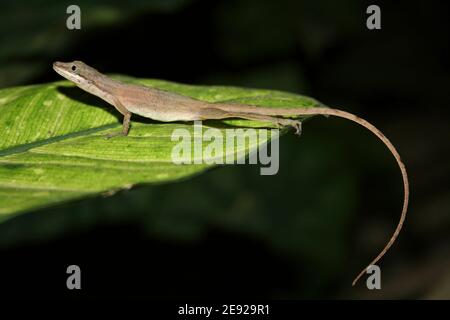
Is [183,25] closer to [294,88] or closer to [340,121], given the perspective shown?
[294,88]

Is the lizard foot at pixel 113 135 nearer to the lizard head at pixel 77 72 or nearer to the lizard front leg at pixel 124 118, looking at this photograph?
the lizard front leg at pixel 124 118

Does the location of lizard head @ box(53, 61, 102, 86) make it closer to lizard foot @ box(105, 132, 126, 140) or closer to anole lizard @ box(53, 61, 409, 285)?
anole lizard @ box(53, 61, 409, 285)
